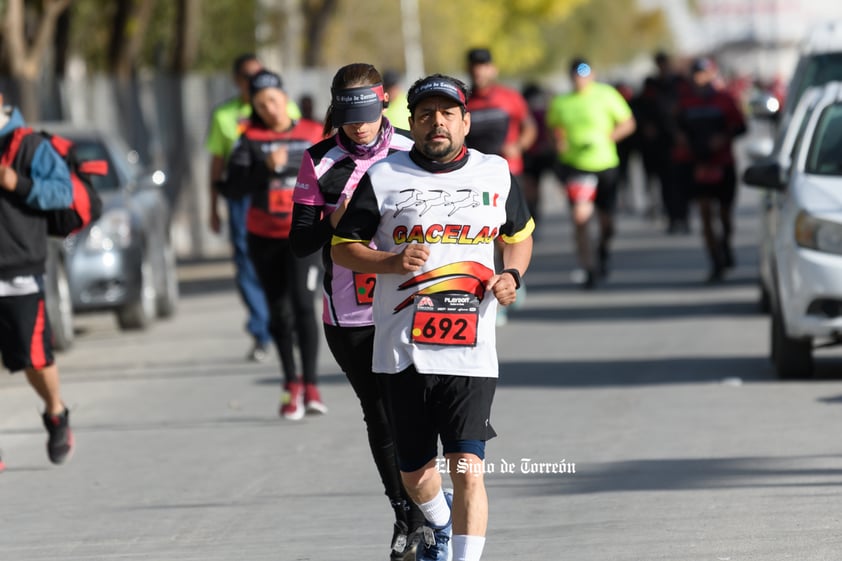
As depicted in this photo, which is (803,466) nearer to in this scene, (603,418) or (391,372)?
(603,418)

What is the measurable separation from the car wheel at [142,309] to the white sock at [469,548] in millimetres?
10653

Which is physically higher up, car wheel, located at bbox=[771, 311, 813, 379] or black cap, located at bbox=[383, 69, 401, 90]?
black cap, located at bbox=[383, 69, 401, 90]

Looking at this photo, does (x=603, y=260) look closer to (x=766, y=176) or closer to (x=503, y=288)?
(x=766, y=176)

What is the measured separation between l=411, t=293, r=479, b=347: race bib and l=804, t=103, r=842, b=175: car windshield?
245 inches

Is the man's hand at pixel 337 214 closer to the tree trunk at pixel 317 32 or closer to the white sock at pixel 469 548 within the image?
the white sock at pixel 469 548

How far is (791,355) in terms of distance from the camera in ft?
39.8

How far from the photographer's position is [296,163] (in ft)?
38.3

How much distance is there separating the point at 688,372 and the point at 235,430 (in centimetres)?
318

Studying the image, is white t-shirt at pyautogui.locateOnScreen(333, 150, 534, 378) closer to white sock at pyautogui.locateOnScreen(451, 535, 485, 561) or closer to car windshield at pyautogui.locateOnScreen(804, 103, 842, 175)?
white sock at pyautogui.locateOnScreen(451, 535, 485, 561)

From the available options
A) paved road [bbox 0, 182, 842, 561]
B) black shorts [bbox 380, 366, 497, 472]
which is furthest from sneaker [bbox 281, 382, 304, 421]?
black shorts [bbox 380, 366, 497, 472]

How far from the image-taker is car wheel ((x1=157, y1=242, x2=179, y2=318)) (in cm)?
1827

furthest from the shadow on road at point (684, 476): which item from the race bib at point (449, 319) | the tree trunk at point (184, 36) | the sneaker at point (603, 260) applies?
Answer: the tree trunk at point (184, 36)

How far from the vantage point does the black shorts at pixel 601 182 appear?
18.6m

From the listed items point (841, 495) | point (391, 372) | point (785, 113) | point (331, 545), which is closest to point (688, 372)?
point (785, 113)
